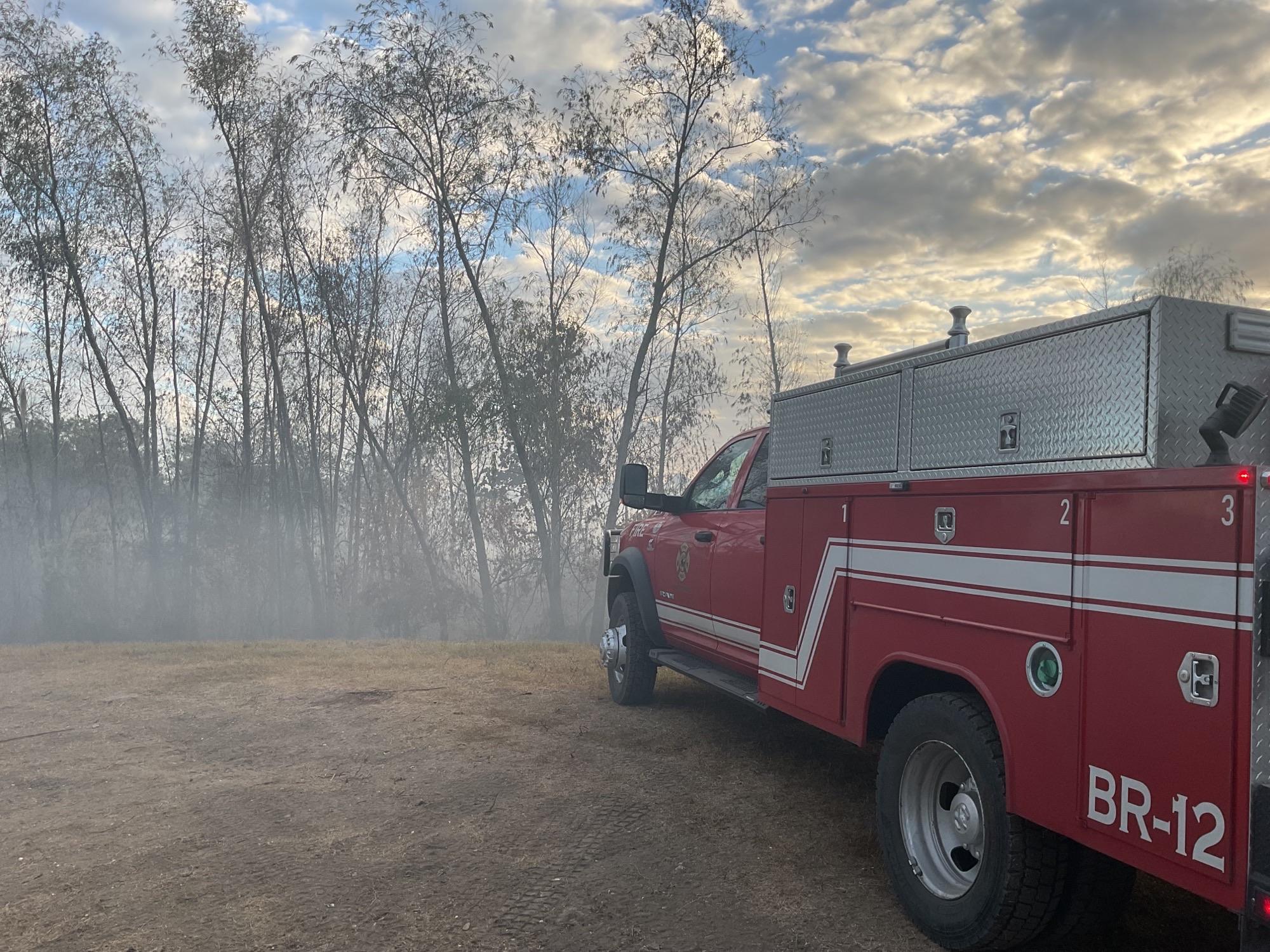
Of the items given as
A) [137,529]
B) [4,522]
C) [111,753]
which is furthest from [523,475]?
[4,522]

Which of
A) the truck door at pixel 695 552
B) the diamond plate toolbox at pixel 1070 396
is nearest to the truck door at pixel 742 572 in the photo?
the truck door at pixel 695 552

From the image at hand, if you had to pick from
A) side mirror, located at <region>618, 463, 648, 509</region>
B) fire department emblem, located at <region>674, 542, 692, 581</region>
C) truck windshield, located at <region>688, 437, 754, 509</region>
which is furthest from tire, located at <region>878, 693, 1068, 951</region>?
side mirror, located at <region>618, 463, 648, 509</region>

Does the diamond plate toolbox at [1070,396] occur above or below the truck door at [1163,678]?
above

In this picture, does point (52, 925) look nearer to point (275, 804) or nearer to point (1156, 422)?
point (275, 804)

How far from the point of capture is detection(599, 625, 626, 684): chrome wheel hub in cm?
719

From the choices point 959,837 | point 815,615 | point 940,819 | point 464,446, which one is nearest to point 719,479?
point 815,615

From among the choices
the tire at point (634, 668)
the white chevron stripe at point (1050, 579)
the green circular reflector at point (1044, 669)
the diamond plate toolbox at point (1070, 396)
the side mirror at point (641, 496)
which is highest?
the diamond plate toolbox at point (1070, 396)

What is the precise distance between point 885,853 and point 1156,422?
1.97 m

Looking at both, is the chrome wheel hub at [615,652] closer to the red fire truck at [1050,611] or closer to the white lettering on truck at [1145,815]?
the red fire truck at [1050,611]

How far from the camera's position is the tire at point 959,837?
296cm

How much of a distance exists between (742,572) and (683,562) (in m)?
1.05

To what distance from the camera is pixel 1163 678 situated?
2.46m

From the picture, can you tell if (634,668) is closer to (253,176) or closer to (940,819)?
(940,819)

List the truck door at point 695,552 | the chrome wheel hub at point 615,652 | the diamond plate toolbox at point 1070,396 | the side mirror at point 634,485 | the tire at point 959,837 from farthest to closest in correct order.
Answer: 1. the chrome wheel hub at point 615,652
2. the side mirror at point 634,485
3. the truck door at point 695,552
4. the tire at point 959,837
5. the diamond plate toolbox at point 1070,396
